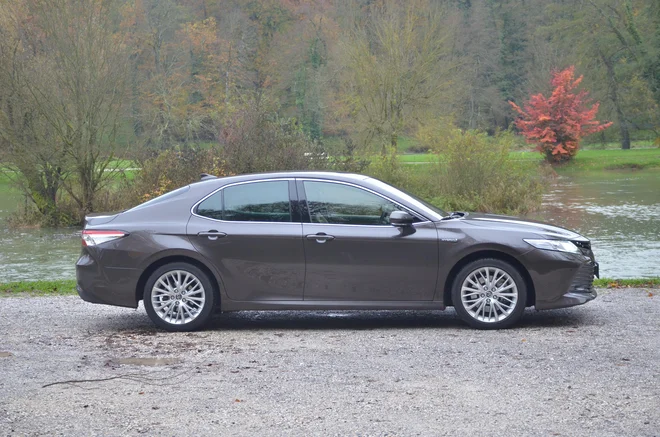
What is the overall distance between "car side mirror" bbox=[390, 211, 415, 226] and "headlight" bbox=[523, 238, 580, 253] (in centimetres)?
108

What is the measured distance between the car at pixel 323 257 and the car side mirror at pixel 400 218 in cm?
1

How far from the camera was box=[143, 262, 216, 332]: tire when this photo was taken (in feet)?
27.3

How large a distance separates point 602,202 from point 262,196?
24538 mm

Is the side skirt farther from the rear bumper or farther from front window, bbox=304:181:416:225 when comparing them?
the rear bumper

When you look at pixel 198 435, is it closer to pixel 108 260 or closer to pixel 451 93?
pixel 108 260

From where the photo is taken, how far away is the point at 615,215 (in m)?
26.0

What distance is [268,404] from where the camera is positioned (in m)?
5.78

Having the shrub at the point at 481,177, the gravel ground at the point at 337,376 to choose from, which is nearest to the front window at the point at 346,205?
the gravel ground at the point at 337,376

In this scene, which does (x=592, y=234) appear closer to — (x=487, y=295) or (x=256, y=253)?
(x=487, y=295)

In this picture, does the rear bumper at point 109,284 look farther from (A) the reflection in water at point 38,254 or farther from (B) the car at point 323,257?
(A) the reflection in water at point 38,254

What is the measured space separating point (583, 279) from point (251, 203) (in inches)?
126

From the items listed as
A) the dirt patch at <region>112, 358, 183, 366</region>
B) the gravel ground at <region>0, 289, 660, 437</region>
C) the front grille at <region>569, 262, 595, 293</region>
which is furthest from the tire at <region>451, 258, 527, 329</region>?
the dirt patch at <region>112, 358, 183, 366</region>

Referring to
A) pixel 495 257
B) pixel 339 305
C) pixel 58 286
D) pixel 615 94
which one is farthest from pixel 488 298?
pixel 615 94

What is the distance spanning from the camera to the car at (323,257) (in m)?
Answer: 8.20
